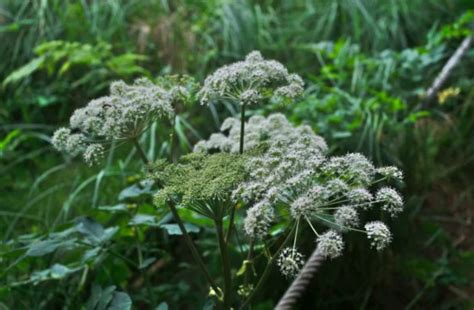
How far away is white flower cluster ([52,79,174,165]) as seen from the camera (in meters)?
1.53

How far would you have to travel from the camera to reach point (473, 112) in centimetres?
358

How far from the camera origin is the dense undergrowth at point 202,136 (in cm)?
217

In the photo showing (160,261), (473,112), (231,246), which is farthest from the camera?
(473,112)

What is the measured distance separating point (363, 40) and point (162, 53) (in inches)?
57.6

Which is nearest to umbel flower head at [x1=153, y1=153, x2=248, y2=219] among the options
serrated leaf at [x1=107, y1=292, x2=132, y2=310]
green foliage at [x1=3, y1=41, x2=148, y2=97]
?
serrated leaf at [x1=107, y1=292, x2=132, y2=310]

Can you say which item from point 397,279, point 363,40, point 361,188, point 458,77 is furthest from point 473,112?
point 361,188

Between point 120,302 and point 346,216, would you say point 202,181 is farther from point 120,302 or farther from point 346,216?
point 120,302

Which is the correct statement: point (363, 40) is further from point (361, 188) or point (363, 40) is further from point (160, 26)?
point (361, 188)

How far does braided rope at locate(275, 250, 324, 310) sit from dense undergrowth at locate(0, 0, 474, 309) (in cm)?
21

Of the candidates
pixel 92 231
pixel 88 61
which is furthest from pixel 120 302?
pixel 88 61

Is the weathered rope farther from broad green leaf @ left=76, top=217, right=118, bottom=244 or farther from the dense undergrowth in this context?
broad green leaf @ left=76, top=217, right=118, bottom=244

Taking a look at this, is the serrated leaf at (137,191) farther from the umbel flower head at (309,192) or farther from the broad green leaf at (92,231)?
the umbel flower head at (309,192)

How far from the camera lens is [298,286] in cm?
205

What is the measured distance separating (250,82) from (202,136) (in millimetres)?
1913
